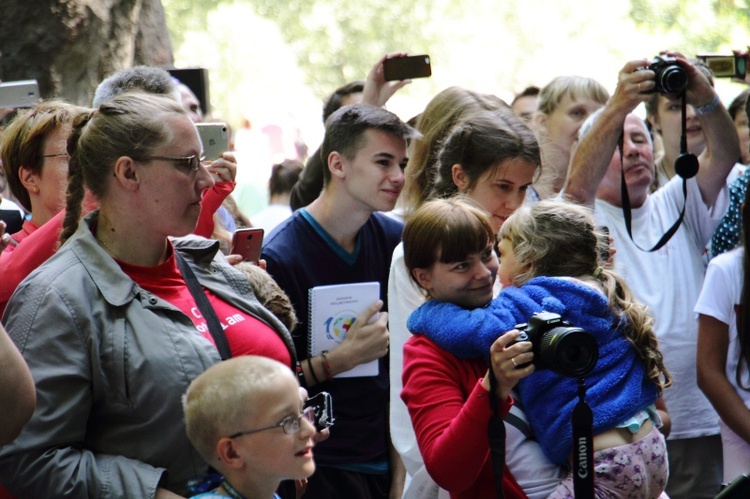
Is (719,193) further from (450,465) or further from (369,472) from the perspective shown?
(450,465)

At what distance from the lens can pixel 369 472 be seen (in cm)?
380

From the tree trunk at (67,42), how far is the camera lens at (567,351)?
13.0 feet

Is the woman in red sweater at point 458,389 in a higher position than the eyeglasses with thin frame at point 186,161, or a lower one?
lower

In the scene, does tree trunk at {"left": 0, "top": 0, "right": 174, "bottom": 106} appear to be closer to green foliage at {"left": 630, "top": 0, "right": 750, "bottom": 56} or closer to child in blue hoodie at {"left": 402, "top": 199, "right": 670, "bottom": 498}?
child in blue hoodie at {"left": 402, "top": 199, "right": 670, "bottom": 498}

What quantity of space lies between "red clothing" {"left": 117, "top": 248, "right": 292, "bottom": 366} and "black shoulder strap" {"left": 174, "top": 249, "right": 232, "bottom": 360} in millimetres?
13

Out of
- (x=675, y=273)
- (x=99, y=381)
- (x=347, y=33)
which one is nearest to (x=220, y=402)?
(x=99, y=381)

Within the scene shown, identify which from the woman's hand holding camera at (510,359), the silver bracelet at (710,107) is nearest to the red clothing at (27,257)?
the woman's hand holding camera at (510,359)

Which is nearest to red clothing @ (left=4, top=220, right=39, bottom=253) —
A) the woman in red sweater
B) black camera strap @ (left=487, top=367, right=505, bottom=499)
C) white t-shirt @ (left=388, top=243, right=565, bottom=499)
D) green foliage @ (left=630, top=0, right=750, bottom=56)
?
white t-shirt @ (left=388, top=243, right=565, bottom=499)

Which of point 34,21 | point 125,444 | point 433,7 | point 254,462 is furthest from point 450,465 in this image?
point 433,7

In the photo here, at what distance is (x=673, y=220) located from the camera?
4.40m

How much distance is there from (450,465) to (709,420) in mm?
2039

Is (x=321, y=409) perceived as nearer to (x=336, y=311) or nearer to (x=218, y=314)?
(x=218, y=314)

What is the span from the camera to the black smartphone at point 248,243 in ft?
11.2

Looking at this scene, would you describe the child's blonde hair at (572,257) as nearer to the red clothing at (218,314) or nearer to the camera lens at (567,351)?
the camera lens at (567,351)
